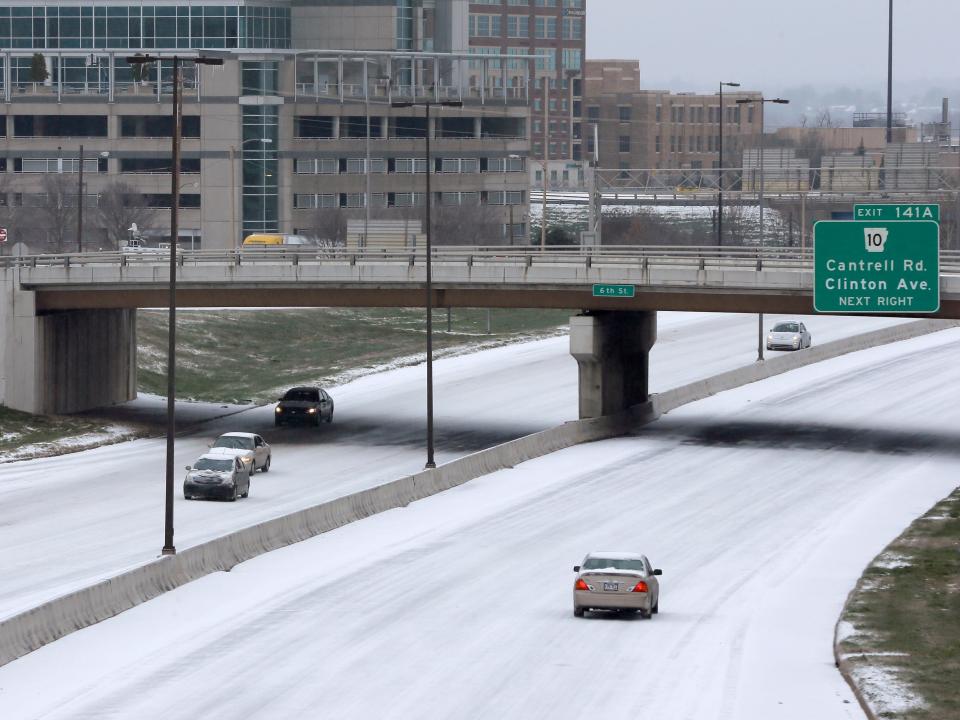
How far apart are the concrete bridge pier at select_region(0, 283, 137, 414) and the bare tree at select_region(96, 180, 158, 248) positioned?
164 ft

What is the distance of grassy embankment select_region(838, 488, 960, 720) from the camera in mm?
28797

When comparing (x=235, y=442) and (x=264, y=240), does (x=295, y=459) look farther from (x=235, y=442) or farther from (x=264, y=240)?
(x=264, y=240)

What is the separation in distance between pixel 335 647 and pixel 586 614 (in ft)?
19.9

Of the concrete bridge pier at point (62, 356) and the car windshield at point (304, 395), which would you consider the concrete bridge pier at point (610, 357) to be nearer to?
the car windshield at point (304, 395)

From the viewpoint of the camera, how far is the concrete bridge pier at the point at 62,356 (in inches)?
2655

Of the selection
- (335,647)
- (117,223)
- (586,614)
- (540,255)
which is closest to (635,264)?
(540,255)

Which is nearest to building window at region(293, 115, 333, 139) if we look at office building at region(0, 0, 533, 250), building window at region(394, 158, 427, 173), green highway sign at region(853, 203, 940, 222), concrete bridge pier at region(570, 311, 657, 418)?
office building at region(0, 0, 533, 250)

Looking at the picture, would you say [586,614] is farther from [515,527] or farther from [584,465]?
[584,465]

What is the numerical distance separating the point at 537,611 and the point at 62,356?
38658mm

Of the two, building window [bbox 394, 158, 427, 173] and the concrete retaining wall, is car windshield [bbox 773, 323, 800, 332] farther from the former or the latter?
building window [bbox 394, 158, 427, 173]

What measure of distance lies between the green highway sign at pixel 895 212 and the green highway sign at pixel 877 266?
1.68 m

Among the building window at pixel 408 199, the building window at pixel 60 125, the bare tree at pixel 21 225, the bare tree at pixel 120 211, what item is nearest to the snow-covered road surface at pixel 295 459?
the building window at pixel 408 199

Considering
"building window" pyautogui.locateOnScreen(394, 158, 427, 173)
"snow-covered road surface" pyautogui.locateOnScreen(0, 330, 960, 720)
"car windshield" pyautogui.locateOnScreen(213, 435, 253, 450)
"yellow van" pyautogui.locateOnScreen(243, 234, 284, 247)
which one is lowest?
"snow-covered road surface" pyautogui.locateOnScreen(0, 330, 960, 720)

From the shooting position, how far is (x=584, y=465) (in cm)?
5872
